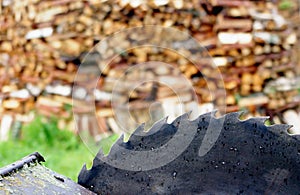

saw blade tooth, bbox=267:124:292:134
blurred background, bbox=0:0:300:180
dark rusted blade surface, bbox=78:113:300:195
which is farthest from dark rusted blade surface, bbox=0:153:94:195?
blurred background, bbox=0:0:300:180

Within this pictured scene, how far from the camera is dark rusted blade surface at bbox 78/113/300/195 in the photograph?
54.0 inches

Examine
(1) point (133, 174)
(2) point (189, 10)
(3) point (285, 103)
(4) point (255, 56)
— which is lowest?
(3) point (285, 103)

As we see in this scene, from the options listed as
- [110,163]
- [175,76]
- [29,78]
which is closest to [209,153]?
[110,163]

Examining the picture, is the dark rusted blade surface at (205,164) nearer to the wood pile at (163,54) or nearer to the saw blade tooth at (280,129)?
the saw blade tooth at (280,129)

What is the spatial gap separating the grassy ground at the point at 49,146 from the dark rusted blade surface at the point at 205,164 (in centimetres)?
241

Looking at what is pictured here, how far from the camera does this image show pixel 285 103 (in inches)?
182

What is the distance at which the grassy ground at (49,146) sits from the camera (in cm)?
389

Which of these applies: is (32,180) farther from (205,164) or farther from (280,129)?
(280,129)

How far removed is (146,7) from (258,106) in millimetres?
1211

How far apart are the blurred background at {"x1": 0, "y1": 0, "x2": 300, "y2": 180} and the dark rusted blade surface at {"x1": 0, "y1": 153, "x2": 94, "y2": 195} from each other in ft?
8.79

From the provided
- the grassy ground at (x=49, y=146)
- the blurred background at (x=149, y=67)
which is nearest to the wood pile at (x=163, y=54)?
the blurred background at (x=149, y=67)

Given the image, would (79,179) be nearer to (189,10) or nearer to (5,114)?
(189,10)

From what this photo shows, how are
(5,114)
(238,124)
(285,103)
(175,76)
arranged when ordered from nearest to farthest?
(238,124)
(175,76)
(285,103)
(5,114)

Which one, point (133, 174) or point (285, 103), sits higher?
point (133, 174)
